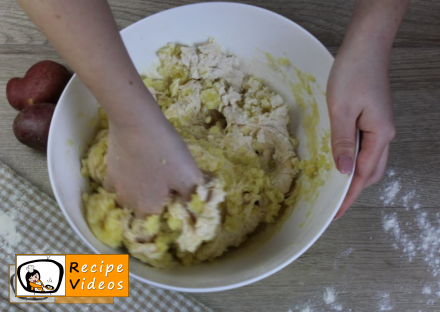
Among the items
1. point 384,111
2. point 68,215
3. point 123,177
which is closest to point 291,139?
point 384,111

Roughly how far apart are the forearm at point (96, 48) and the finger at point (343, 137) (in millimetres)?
457


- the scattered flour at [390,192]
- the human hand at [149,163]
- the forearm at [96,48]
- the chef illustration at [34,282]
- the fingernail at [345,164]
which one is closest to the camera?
the forearm at [96,48]

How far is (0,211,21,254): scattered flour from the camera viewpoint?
123cm

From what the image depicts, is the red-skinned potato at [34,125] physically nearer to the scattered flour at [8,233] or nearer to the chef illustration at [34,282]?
the scattered flour at [8,233]

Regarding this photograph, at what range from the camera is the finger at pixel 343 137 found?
0.91 metres

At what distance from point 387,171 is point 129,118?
923 millimetres

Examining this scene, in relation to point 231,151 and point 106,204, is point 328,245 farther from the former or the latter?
point 106,204

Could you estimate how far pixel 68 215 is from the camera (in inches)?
35.5

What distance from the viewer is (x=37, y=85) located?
1281 mm

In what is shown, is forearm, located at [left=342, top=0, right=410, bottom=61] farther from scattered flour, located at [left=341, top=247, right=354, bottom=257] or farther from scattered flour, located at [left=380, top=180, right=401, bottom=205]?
scattered flour, located at [left=341, top=247, right=354, bottom=257]

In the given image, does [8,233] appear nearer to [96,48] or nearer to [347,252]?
[96,48]

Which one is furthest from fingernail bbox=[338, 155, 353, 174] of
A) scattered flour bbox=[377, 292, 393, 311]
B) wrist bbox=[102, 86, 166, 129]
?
scattered flour bbox=[377, 292, 393, 311]

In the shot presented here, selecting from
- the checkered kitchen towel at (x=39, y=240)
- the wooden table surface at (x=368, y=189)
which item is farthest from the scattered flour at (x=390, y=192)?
the checkered kitchen towel at (x=39, y=240)

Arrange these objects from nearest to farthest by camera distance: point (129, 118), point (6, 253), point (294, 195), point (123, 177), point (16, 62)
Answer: point (129, 118), point (123, 177), point (294, 195), point (6, 253), point (16, 62)
